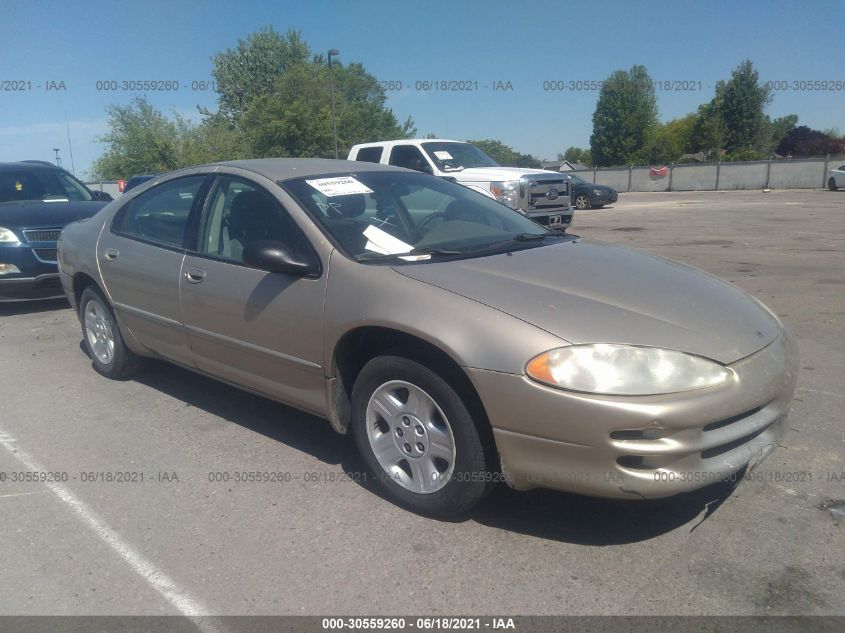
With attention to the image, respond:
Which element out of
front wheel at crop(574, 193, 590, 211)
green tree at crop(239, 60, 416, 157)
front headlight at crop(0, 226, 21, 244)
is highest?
green tree at crop(239, 60, 416, 157)

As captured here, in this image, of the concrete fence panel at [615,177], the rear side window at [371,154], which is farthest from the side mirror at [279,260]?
the concrete fence panel at [615,177]

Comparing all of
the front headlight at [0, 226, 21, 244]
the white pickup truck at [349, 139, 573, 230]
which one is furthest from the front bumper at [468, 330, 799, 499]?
the white pickup truck at [349, 139, 573, 230]

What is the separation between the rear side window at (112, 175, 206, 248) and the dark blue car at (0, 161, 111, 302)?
3234 mm

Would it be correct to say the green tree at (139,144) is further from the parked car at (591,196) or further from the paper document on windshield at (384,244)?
the paper document on windshield at (384,244)

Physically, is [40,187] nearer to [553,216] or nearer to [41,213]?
[41,213]

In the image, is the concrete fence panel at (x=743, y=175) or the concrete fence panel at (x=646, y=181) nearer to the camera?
the concrete fence panel at (x=743, y=175)

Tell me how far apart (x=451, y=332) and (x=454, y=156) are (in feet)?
34.2

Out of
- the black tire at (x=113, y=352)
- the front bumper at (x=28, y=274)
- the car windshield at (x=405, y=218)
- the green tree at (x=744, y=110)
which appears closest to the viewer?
the car windshield at (x=405, y=218)

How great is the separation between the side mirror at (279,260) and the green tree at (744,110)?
5785cm

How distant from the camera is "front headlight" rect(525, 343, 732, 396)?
263cm

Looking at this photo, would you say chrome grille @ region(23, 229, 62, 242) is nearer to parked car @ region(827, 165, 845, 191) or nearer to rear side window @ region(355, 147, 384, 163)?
rear side window @ region(355, 147, 384, 163)

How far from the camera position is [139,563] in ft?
9.61

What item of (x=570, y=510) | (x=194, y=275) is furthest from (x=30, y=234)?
(x=570, y=510)

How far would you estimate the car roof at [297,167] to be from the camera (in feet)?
13.3
